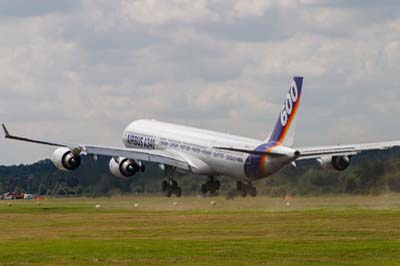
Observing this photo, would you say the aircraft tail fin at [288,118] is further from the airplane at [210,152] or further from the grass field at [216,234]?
the grass field at [216,234]

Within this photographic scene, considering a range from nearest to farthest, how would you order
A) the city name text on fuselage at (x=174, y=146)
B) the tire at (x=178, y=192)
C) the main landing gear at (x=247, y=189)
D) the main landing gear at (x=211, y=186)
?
the city name text on fuselage at (x=174, y=146)
the main landing gear at (x=247, y=189)
the main landing gear at (x=211, y=186)
the tire at (x=178, y=192)

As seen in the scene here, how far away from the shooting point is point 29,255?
40.9m

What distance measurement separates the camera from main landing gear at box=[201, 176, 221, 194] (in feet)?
299

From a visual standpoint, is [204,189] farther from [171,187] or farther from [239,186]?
[239,186]

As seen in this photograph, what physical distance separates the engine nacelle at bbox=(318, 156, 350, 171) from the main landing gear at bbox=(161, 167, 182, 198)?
1413cm

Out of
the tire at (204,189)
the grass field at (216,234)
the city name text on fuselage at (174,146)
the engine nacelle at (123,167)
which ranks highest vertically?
the city name text on fuselage at (174,146)

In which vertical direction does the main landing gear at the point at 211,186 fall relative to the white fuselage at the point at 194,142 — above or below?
below

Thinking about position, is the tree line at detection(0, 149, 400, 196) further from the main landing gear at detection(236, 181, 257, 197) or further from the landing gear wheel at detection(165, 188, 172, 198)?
the landing gear wheel at detection(165, 188, 172, 198)

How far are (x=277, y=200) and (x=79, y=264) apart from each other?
4612cm

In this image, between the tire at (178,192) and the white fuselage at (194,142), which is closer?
the white fuselage at (194,142)

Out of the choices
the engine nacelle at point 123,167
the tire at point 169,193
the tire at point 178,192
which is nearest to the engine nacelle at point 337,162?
the tire at point 178,192

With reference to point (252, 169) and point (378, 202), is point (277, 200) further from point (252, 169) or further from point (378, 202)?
point (378, 202)

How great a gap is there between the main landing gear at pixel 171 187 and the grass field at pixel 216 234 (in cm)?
807

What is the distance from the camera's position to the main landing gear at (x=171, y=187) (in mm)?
91400
